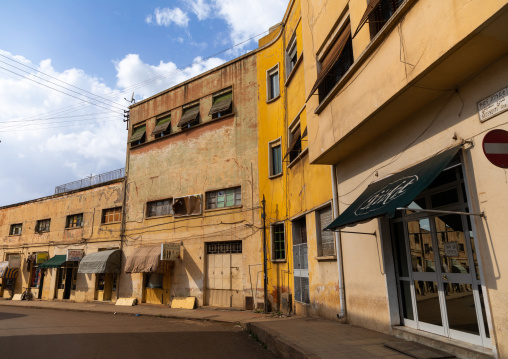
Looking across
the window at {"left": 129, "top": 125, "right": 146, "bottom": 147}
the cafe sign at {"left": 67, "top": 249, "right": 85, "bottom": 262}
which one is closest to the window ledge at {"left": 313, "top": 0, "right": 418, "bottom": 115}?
the window at {"left": 129, "top": 125, "right": 146, "bottom": 147}

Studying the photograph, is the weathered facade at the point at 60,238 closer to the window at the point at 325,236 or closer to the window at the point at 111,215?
the window at the point at 111,215

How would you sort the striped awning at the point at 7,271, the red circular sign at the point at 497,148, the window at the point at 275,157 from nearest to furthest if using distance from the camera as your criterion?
1. the red circular sign at the point at 497,148
2. the window at the point at 275,157
3. the striped awning at the point at 7,271

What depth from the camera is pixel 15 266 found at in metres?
24.1

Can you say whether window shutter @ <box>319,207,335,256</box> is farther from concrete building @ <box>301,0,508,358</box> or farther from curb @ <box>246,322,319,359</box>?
curb @ <box>246,322,319,359</box>

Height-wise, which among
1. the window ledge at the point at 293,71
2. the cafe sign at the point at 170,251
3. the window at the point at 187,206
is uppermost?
the window ledge at the point at 293,71

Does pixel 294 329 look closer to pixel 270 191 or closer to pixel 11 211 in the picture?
pixel 270 191

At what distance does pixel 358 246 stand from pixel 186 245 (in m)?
10.2

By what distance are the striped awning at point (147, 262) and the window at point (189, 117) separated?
6.26 m

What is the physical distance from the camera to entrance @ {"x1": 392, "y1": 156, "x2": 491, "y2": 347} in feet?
15.9

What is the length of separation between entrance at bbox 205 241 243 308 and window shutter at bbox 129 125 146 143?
836cm

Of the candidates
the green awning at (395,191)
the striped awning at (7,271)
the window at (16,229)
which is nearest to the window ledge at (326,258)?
the green awning at (395,191)

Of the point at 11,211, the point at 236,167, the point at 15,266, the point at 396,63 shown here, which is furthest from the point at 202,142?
the point at 11,211

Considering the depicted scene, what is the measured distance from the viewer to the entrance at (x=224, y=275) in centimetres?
1437

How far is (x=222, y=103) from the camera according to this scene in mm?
16438
